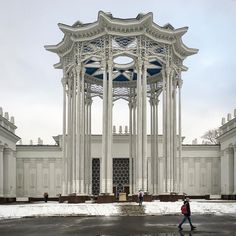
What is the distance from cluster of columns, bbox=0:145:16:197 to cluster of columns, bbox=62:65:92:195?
1533 centimetres

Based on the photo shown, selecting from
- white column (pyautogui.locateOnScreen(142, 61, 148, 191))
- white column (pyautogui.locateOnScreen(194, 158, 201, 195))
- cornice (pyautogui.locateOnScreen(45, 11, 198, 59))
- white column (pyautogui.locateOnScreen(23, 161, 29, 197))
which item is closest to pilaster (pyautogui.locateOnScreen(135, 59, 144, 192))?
white column (pyautogui.locateOnScreen(142, 61, 148, 191))

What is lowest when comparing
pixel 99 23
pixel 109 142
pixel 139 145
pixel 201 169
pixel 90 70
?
pixel 201 169

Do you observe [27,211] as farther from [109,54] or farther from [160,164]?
[160,164]

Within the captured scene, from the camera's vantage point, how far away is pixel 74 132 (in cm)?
5278

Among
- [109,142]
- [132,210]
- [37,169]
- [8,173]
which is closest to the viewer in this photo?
[132,210]

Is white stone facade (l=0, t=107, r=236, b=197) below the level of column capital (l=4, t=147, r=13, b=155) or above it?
below

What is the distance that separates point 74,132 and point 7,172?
76.4ft

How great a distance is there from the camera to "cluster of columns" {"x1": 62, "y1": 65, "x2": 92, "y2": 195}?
52.3m

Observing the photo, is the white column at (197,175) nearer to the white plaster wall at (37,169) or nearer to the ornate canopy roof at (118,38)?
the white plaster wall at (37,169)

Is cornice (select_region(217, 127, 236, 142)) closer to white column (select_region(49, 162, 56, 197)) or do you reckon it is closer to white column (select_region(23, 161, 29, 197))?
white column (select_region(49, 162, 56, 197))

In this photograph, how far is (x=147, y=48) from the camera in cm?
5306

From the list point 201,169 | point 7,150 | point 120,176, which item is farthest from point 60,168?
point 201,169

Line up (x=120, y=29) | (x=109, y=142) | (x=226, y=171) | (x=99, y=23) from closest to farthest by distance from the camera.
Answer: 1. (x=109, y=142)
2. (x=99, y=23)
3. (x=120, y=29)
4. (x=226, y=171)

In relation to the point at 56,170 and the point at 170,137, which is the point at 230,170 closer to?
the point at 170,137
